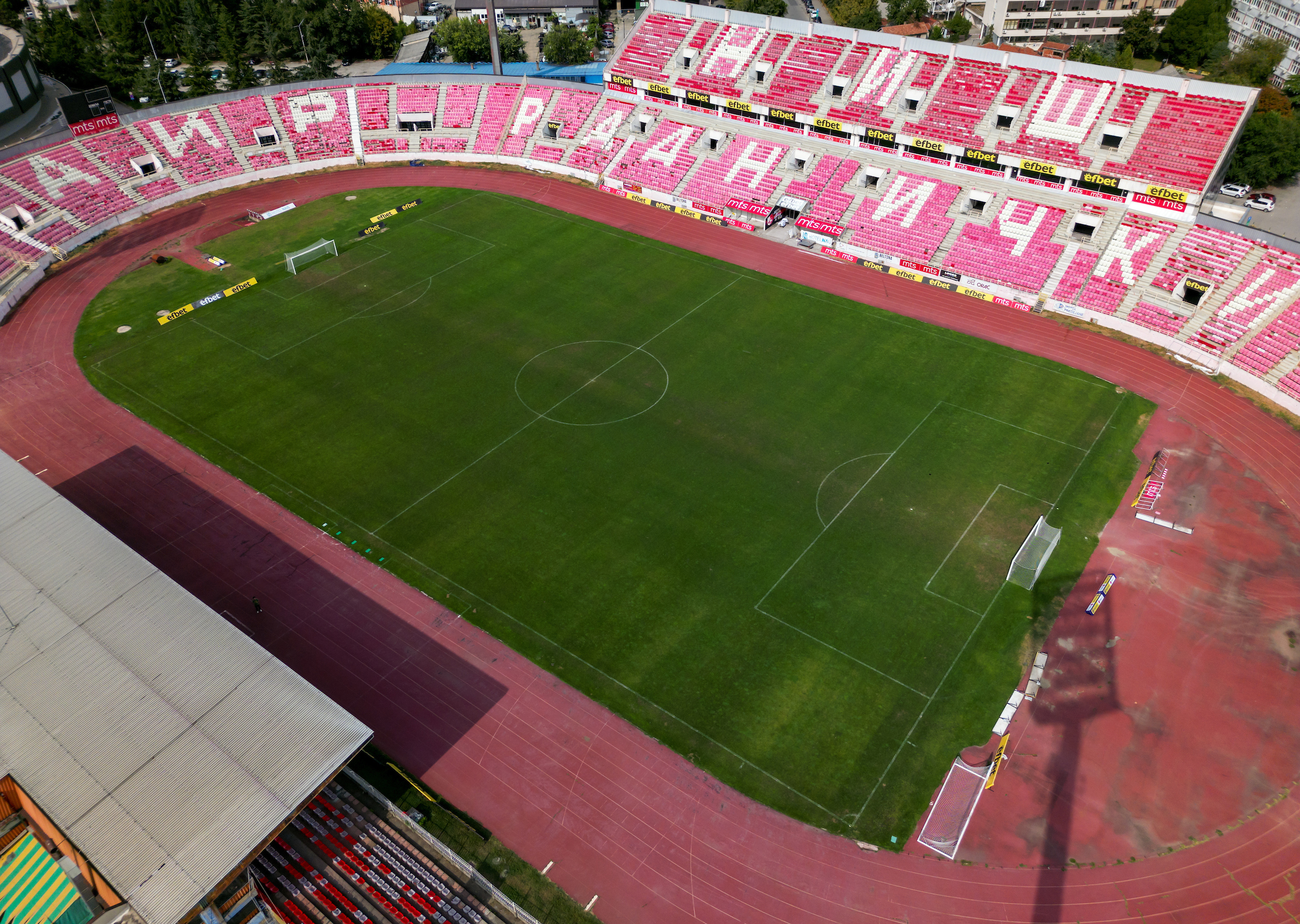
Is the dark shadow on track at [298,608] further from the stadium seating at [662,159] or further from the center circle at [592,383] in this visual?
the stadium seating at [662,159]

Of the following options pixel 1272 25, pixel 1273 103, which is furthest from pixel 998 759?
pixel 1272 25

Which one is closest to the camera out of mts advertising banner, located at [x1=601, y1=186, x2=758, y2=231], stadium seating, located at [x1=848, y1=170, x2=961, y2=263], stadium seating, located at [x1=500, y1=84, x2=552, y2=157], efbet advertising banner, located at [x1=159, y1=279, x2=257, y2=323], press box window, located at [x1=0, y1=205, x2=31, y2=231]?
efbet advertising banner, located at [x1=159, y1=279, x2=257, y2=323]

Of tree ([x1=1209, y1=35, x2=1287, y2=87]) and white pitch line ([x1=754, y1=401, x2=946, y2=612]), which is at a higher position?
tree ([x1=1209, y1=35, x2=1287, y2=87])

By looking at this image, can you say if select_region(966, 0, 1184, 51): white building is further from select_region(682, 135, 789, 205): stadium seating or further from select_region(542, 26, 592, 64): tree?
select_region(682, 135, 789, 205): stadium seating

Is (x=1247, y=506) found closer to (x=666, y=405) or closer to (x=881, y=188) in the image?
(x=666, y=405)

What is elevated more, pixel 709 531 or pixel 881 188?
pixel 881 188

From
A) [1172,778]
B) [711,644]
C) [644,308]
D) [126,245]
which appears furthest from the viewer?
[126,245]

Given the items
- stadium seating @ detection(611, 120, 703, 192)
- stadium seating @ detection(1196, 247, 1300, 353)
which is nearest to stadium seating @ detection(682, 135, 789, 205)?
stadium seating @ detection(611, 120, 703, 192)

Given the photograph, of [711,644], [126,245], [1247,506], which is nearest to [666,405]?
[711,644]
